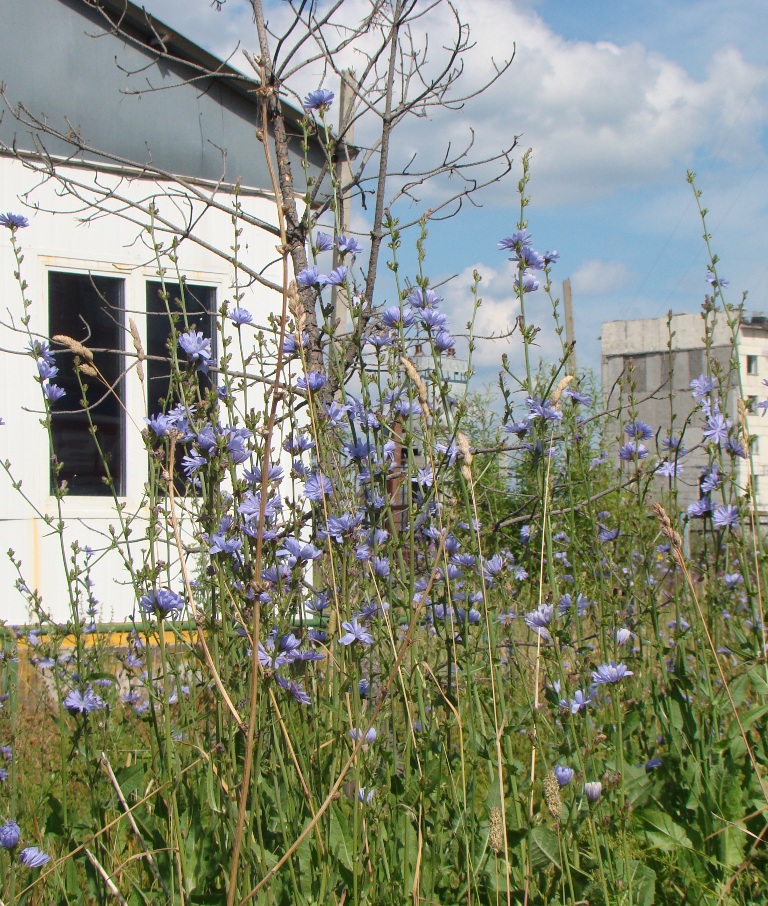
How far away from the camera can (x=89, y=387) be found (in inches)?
243

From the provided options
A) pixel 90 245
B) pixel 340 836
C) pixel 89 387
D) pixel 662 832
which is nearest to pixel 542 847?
pixel 340 836

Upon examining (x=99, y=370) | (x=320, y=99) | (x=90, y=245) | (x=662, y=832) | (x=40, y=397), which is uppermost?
(x=90, y=245)

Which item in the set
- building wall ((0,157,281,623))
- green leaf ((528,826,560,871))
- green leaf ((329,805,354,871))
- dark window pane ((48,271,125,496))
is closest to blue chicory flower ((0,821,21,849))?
green leaf ((329,805,354,871))

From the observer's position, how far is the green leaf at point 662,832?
7.66 feet

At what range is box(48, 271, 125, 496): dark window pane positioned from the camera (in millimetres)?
6082

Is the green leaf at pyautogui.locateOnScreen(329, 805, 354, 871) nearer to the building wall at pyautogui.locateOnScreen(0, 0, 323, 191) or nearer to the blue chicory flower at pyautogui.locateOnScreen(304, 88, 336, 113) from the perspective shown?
the blue chicory flower at pyautogui.locateOnScreen(304, 88, 336, 113)

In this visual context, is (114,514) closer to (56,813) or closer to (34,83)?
(34,83)

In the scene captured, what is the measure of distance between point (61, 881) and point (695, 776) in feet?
5.15

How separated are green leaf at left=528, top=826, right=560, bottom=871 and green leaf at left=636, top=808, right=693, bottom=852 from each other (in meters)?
0.54

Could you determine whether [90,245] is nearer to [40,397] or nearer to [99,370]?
[99,370]

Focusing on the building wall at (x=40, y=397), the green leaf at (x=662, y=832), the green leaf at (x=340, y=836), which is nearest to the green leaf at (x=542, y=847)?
the green leaf at (x=340, y=836)

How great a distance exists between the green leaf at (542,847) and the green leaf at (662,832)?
54cm

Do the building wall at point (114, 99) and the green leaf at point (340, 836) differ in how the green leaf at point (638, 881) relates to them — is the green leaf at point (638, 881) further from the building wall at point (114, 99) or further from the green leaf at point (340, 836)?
the building wall at point (114, 99)

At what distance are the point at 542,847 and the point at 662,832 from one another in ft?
2.05
